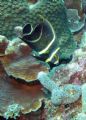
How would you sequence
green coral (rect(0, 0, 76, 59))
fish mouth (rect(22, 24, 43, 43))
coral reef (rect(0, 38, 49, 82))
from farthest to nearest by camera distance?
green coral (rect(0, 0, 76, 59)) < coral reef (rect(0, 38, 49, 82)) < fish mouth (rect(22, 24, 43, 43))

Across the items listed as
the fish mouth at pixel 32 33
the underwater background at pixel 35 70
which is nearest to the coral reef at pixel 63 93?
the underwater background at pixel 35 70

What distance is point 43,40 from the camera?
246 centimetres

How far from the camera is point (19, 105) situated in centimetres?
236

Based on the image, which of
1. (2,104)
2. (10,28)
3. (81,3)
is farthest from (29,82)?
(81,3)

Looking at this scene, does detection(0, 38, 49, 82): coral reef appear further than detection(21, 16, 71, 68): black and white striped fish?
Yes

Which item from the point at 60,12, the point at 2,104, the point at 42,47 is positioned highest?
the point at 60,12

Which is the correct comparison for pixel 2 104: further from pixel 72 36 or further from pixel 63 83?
pixel 72 36

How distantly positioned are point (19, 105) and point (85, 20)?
186cm

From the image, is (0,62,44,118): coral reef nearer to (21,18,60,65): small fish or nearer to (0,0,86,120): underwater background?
(0,0,86,120): underwater background

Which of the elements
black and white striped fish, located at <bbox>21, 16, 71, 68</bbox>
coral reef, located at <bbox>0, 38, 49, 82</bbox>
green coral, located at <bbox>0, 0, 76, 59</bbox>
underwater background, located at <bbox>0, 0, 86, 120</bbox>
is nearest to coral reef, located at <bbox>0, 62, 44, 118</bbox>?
underwater background, located at <bbox>0, 0, 86, 120</bbox>

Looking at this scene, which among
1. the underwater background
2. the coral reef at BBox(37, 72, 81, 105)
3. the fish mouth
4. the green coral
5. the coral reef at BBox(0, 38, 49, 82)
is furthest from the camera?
the green coral

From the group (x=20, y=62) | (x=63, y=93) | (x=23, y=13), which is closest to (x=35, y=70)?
(x=20, y=62)

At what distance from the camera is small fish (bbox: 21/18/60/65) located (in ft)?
7.67

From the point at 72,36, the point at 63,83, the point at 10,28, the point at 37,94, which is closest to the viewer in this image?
the point at 63,83
